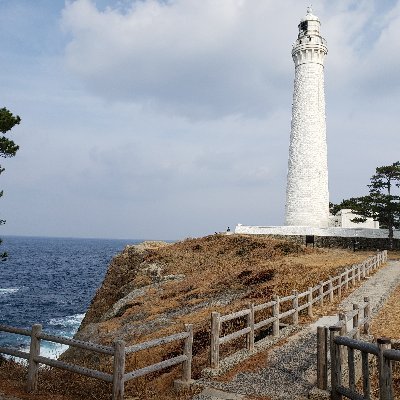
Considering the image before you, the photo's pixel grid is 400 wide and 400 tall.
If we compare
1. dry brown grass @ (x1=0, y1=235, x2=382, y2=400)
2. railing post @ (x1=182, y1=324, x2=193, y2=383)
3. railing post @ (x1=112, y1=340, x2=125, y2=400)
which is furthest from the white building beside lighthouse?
railing post @ (x1=112, y1=340, x2=125, y2=400)

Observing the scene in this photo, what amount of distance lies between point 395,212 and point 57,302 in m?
38.3

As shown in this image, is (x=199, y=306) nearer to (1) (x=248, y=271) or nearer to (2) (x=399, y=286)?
(1) (x=248, y=271)

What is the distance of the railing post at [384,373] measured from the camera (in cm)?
593

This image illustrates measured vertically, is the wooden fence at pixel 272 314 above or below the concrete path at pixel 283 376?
above

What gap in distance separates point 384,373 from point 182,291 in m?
19.1

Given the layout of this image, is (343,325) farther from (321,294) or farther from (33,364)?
(321,294)

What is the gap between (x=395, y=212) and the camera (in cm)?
4422

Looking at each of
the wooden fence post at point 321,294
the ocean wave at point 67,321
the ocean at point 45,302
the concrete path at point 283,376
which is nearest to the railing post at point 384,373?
the concrete path at point 283,376

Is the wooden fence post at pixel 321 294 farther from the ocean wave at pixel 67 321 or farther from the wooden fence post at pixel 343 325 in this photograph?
the ocean wave at pixel 67 321

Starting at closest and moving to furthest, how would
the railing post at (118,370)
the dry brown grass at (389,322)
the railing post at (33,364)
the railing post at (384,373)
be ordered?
the railing post at (384,373), the railing post at (118,370), the railing post at (33,364), the dry brown grass at (389,322)

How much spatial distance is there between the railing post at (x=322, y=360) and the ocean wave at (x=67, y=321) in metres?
32.6

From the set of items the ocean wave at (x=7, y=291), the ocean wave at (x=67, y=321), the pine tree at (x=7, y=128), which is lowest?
the ocean wave at (x=67, y=321)

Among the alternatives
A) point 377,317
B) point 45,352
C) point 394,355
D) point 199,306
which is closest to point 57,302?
point 45,352

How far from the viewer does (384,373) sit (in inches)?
237
